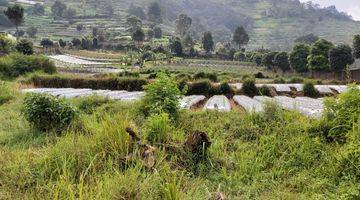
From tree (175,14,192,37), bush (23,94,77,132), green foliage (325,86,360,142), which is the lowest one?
bush (23,94,77,132)

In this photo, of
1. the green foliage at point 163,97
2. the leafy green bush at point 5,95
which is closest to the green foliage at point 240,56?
the leafy green bush at point 5,95

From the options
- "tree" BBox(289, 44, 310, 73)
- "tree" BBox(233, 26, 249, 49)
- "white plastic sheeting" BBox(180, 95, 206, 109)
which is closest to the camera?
"white plastic sheeting" BBox(180, 95, 206, 109)

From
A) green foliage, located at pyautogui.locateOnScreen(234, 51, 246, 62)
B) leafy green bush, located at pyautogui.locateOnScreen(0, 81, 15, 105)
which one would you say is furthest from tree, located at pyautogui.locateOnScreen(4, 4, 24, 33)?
green foliage, located at pyautogui.locateOnScreen(234, 51, 246, 62)

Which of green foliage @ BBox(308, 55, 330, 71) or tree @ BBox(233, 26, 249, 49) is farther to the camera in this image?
tree @ BBox(233, 26, 249, 49)

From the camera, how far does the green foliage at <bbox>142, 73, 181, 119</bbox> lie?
1224 cm

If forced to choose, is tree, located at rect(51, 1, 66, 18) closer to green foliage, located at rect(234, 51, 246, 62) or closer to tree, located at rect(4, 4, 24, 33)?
green foliage, located at rect(234, 51, 246, 62)

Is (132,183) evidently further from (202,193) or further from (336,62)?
(336,62)

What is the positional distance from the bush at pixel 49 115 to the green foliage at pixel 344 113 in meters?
6.62

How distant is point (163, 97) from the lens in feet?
41.8

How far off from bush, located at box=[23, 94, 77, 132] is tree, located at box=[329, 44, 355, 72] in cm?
5829

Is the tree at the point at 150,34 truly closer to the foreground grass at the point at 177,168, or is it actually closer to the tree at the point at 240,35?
the tree at the point at 240,35

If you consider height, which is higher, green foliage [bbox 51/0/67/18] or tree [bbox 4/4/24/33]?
green foliage [bbox 51/0/67/18]

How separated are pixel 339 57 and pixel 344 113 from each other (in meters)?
58.1

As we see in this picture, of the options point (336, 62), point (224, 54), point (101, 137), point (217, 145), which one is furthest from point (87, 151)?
point (224, 54)
